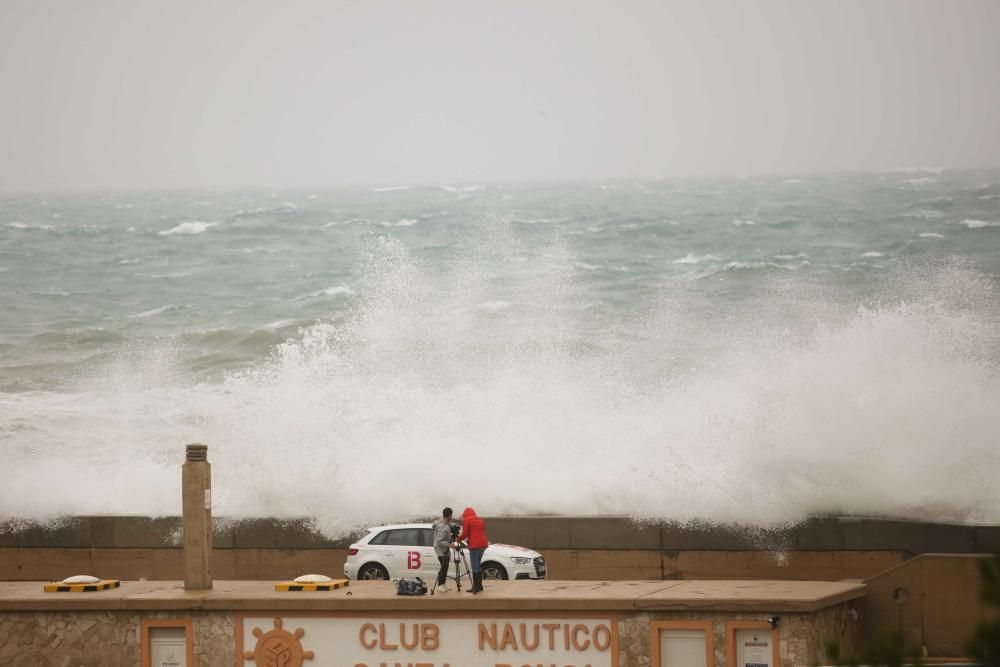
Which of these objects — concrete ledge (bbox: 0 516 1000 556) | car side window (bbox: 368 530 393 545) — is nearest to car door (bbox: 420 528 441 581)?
car side window (bbox: 368 530 393 545)

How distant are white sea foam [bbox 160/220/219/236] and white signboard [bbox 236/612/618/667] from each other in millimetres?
46841

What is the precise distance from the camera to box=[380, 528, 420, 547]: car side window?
20531 millimetres

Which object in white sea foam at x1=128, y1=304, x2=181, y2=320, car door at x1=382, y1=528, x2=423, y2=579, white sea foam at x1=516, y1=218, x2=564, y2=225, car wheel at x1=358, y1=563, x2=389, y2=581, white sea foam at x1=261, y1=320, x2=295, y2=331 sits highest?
white sea foam at x1=516, y1=218, x2=564, y2=225

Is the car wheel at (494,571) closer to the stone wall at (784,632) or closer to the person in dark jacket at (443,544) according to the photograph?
the person in dark jacket at (443,544)

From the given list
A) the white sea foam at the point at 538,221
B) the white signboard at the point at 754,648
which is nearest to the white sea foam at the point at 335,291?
the white sea foam at the point at 538,221

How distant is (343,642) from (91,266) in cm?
4205

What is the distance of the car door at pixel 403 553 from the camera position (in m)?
20.4

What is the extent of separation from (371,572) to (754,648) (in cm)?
652

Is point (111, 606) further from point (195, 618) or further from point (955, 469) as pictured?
point (955, 469)

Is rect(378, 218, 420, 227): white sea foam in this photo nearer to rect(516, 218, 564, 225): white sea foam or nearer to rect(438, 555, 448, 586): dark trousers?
rect(516, 218, 564, 225): white sea foam

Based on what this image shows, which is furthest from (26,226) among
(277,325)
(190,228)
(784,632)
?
(784,632)

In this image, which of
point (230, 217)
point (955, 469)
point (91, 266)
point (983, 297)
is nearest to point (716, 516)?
point (955, 469)

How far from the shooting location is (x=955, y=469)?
2291cm

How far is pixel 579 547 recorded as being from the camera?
21094mm
